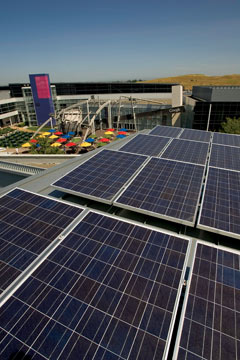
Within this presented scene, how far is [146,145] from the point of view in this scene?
27031 mm

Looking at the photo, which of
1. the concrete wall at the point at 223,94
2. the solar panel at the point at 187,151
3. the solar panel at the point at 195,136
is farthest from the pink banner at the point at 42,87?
the solar panel at the point at 187,151

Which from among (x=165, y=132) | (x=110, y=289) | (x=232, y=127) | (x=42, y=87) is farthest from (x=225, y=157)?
(x=42, y=87)

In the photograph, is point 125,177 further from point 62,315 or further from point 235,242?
point 62,315

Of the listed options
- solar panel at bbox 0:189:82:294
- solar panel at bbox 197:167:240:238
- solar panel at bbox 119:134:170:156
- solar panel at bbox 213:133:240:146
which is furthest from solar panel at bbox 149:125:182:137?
solar panel at bbox 0:189:82:294

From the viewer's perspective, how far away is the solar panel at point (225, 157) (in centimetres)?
2127

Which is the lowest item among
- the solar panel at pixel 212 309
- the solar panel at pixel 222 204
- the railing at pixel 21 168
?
the railing at pixel 21 168

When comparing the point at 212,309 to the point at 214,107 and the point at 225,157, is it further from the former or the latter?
the point at 214,107

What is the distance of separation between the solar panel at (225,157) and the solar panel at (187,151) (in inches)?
38.4

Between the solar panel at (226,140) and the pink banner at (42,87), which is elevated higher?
the pink banner at (42,87)

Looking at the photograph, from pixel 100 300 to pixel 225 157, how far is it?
21.4 meters

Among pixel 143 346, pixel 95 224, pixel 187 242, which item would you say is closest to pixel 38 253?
pixel 95 224

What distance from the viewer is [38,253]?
10.1 metres

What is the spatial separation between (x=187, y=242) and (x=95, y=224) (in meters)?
5.13

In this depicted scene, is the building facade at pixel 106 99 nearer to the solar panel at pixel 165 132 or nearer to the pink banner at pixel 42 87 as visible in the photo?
the pink banner at pixel 42 87
